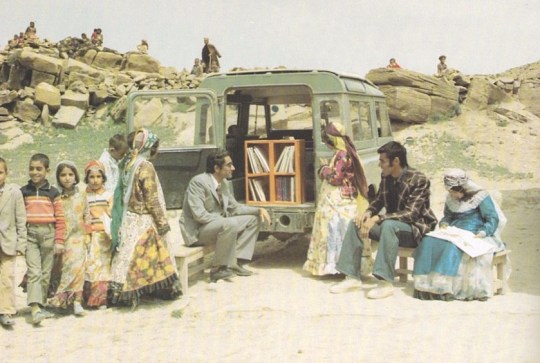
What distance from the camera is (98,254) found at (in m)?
5.40

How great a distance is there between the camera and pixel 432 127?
1845 centimetres

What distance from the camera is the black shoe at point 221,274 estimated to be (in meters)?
6.31

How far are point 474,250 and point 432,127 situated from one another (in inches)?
540

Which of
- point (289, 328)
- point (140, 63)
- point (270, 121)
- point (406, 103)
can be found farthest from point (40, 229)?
point (140, 63)

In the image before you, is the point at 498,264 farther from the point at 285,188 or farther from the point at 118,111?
the point at 118,111

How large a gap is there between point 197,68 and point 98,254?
18959mm

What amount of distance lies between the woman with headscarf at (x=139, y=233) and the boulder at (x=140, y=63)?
62.7 feet

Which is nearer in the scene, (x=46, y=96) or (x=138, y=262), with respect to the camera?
(x=138, y=262)

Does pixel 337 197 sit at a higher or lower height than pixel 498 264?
higher

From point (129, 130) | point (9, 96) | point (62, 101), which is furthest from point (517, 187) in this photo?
point (9, 96)

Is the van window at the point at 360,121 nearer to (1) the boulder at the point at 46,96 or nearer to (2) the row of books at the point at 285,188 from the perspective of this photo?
(2) the row of books at the point at 285,188

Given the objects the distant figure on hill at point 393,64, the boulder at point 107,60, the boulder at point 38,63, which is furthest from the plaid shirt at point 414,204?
the boulder at point 107,60

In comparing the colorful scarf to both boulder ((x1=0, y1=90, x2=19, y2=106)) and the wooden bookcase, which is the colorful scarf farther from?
boulder ((x1=0, y1=90, x2=19, y2=106))

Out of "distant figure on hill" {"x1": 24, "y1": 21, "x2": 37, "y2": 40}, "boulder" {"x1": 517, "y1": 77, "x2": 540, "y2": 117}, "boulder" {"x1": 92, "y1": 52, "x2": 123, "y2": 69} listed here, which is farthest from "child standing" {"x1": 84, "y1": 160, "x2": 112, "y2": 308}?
"distant figure on hill" {"x1": 24, "y1": 21, "x2": 37, "y2": 40}
